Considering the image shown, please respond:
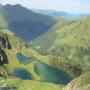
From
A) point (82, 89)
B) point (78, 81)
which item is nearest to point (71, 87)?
point (78, 81)

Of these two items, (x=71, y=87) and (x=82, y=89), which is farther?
(x=71, y=87)

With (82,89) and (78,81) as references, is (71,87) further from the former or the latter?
(82,89)

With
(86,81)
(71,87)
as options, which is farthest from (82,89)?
(71,87)

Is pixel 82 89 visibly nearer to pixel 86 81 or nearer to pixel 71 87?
pixel 86 81

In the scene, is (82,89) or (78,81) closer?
(82,89)

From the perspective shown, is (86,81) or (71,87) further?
(71,87)
